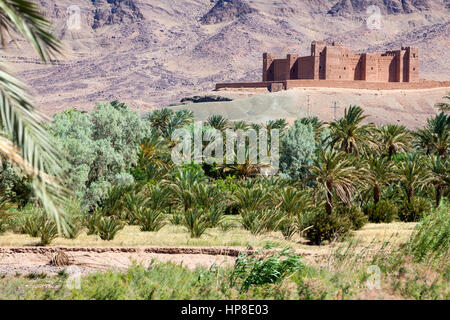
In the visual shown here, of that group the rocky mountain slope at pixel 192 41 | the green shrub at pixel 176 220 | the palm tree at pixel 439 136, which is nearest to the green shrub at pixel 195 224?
the green shrub at pixel 176 220

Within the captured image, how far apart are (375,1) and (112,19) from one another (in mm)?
79803

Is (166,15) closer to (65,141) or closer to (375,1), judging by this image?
(375,1)

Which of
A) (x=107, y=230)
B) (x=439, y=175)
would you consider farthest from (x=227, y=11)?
(x=107, y=230)

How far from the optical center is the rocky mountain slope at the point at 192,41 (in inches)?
5507

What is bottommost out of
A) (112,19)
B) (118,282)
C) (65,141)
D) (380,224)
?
(380,224)

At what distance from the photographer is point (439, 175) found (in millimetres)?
23656

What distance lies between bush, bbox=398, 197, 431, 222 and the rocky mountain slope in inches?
3554

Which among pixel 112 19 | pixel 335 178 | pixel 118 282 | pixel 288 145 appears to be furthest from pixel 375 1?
pixel 118 282

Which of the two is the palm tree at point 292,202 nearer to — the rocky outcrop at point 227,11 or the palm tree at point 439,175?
the palm tree at point 439,175

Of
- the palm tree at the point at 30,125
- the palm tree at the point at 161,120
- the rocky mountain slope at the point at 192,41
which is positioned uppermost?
the rocky mountain slope at the point at 192,41

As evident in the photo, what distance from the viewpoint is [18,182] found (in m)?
20.8

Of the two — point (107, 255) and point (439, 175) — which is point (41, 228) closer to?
point (107, 255)

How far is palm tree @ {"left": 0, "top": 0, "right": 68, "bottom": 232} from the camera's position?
15.1ft

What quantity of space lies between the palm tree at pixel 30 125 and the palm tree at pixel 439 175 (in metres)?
20.8
